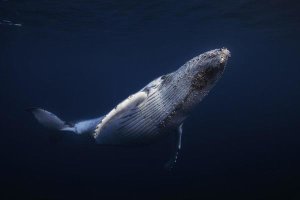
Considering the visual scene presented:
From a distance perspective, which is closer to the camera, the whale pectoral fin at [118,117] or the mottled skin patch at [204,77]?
the mottled skin patch at [204,77]

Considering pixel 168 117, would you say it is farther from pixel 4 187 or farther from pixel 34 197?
pixel 4 187

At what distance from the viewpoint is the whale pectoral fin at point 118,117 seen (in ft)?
18.1

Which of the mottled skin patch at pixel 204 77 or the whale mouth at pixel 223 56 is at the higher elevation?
the whale mouth at pixel 223 56

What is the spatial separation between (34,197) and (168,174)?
6.29 metres

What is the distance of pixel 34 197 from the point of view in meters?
12.4

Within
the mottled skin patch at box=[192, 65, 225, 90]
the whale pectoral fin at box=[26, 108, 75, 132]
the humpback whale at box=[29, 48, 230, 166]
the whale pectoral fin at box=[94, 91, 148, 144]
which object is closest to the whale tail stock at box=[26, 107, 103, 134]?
the whale pectoral fin at box=[26, 108, 75, 132]

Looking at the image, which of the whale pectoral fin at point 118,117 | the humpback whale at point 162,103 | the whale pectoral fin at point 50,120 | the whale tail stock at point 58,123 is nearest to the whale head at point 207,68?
the humpback whale at point 162,103

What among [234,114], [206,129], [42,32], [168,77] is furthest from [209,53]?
[42,32]

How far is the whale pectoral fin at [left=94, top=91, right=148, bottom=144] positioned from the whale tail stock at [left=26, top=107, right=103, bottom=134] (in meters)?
2.58

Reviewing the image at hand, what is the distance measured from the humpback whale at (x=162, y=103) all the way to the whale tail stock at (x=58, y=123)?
93.3 inches

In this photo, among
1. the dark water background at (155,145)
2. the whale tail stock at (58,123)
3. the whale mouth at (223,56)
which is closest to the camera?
the whale mouth at (223,56)

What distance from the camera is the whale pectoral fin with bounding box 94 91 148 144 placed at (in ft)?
18.1

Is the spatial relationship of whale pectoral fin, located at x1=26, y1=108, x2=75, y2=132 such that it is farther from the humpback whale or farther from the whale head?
the whale head

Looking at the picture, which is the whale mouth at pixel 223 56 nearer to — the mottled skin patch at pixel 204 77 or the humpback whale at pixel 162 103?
the humpback whale at pixel 162 103
